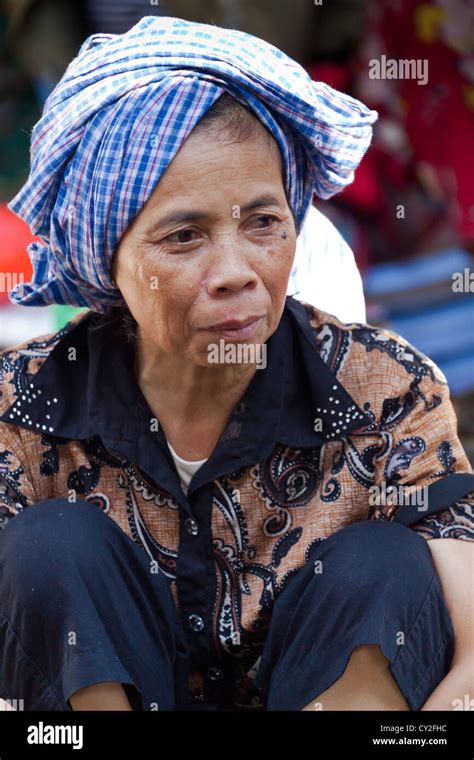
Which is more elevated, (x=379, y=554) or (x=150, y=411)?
(x=150, y=411)

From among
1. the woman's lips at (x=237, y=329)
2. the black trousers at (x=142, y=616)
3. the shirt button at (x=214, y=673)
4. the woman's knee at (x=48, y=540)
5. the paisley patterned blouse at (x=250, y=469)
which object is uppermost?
the woman's lips at (x=237, y=329)

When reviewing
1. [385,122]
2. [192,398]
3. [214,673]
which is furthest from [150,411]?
[385,122]

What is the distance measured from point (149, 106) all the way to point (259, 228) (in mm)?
288

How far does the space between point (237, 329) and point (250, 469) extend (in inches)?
11.6

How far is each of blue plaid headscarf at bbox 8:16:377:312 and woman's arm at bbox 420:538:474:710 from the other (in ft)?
2.35

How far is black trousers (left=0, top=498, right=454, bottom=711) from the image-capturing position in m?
2.15

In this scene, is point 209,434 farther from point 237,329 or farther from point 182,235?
point 182,235

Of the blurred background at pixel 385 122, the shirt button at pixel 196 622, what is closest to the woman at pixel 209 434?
the shirt button at pixel 196 622

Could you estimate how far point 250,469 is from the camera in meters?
2.46

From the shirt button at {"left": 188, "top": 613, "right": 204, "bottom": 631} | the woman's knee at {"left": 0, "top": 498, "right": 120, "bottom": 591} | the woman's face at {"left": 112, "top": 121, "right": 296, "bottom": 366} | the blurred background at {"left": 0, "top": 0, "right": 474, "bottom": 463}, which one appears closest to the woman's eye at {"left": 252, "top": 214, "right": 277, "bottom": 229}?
the woman's face at {"left": 112, "top": 121, "right": 296, "bottom": 366}

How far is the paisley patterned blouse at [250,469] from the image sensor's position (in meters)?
2.41

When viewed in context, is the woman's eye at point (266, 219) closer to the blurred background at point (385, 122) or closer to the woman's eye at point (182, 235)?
the woman's eye at point (182, 235)

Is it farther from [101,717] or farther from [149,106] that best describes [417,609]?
[149,106]

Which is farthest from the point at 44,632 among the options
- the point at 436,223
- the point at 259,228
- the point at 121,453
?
the point at 436,223
